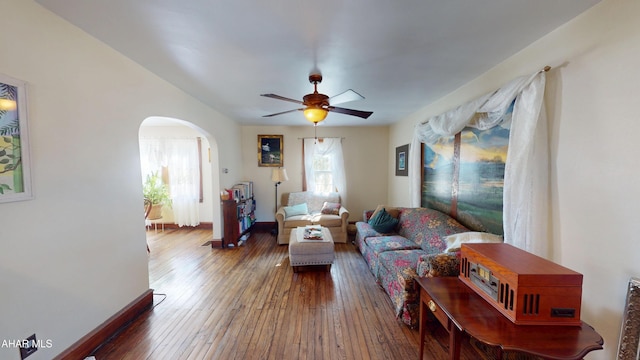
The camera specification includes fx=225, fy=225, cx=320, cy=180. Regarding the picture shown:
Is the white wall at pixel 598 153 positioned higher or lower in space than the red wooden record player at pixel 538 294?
higher

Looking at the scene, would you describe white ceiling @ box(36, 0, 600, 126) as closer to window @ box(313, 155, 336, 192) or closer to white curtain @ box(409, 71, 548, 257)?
white curtain @ box(409, 71, 548, 257)

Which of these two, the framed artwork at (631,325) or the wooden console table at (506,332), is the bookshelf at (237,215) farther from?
the framed artwork at (631,325)

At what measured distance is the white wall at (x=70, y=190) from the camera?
133 cm

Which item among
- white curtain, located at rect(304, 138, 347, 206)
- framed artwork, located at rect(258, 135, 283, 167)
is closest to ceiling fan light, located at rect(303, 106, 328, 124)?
white curtain, located at rect(304, 138, 347, 206)

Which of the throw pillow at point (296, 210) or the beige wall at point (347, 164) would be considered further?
the beige wall at point (347, 164)

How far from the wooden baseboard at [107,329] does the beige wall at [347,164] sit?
3218 mm

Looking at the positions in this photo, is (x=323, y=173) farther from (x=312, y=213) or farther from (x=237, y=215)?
(x=237, y=215)

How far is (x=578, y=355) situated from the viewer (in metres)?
0.91

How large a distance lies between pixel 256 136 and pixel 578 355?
215 inches

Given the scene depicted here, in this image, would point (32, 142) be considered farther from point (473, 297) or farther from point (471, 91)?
point (471, 91)

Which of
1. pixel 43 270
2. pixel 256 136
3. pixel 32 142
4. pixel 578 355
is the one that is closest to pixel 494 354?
pixel 578 355

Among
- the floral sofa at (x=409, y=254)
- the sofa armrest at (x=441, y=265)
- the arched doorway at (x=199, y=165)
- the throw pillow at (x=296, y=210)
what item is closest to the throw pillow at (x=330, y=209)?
the throw pillow at (x=296, y=210)

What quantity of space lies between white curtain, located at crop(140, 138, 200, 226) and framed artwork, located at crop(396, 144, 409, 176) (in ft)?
14.8

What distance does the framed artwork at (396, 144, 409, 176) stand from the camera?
442 cm
